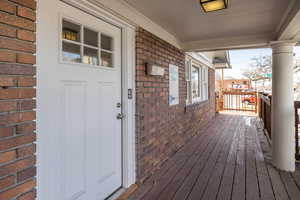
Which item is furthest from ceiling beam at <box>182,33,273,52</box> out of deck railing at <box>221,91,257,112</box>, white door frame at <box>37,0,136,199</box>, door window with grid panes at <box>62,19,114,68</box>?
deck railing at <box>221,91,257,112</box>

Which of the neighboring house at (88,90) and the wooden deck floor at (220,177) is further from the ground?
the neighboring house at (88,90)

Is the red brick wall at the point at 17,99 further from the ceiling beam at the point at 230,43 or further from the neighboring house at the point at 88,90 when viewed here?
the ceiling beam at the point at 230,43

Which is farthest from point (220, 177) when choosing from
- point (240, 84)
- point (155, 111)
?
point (240, 84)

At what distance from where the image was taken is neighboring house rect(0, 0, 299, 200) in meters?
1.14

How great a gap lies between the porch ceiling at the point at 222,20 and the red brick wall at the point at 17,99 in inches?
51.5

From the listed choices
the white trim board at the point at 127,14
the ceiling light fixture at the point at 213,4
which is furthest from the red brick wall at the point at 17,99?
the ceiling light fixture at the point at 213,4

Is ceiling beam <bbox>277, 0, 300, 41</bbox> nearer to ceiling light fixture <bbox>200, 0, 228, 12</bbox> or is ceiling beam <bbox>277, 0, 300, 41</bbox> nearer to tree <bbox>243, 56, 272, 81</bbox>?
ceiling light fixture <bbox>200, 0, 228, 12</bbox>

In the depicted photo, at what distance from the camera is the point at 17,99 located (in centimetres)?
114

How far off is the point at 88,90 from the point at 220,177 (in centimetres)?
219

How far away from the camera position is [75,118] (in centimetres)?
168

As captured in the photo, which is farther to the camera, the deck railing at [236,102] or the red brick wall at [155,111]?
the deck railing at [236,102]

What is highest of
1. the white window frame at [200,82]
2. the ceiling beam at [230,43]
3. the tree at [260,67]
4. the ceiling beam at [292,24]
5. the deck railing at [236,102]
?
the tree at [260,67]

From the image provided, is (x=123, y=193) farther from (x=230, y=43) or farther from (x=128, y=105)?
(x=230, y=43)

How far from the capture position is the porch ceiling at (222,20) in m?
2.17
